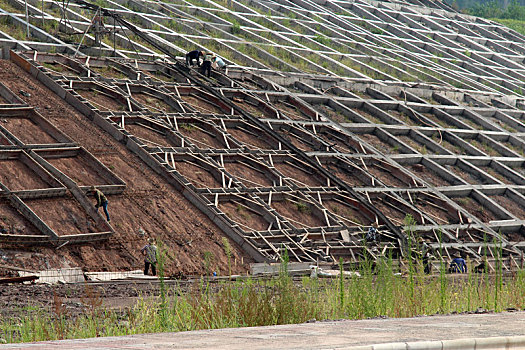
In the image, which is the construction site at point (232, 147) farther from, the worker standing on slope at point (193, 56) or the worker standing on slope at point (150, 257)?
the worker standing on slope at point (193, 56)

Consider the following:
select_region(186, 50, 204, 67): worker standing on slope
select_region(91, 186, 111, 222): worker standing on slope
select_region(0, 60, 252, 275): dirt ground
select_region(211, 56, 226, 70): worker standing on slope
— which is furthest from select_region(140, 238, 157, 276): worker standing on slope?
select_region(211, 56, 226, 70): worker standing on slope

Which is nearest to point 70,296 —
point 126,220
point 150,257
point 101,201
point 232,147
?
point 150,257

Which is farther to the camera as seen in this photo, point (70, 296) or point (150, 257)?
point (150, 257)

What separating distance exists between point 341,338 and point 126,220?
1562 centimetres

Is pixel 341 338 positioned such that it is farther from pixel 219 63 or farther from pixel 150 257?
pixel 219 63

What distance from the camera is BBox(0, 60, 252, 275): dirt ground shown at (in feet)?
61.3

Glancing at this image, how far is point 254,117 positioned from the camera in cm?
2961

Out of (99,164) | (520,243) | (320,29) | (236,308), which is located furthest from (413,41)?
(236,308)

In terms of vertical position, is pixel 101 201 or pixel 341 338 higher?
pixel 341 338

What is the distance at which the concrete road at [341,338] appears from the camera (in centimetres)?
558

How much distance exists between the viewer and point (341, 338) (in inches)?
237

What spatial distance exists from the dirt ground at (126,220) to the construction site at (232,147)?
0.06 meters

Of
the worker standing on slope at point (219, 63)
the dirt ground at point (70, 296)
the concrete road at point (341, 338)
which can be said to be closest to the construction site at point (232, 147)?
the worker standing on slope at point (219, 63)

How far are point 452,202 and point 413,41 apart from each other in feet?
86.5
